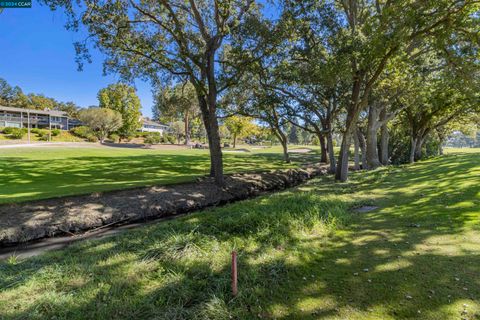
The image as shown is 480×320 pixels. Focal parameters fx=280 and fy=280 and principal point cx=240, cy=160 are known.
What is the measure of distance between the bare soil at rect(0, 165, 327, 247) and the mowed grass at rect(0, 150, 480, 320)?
6.85 ft

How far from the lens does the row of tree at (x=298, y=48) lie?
1065cm

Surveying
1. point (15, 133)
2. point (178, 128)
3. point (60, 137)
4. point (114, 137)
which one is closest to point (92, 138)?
point (114, 137)

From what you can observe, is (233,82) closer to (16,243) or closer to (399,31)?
(399,31)

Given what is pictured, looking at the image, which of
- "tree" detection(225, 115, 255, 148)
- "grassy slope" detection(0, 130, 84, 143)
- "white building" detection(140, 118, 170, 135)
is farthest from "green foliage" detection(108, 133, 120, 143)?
"white building" detection(140, 118, 170, 135)

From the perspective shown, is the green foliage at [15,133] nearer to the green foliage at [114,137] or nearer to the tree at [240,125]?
the green foliage at [114,137]

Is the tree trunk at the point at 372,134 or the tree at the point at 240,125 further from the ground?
the tree at the point at 240,125

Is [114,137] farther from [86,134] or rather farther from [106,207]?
[106,207]

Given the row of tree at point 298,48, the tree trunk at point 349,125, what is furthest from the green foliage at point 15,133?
the tree trunk at point 349,125

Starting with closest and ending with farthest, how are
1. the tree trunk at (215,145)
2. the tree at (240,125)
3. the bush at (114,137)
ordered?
the tree trunk at (215,145)
the tree at (240,125)
the bush at (114,137)

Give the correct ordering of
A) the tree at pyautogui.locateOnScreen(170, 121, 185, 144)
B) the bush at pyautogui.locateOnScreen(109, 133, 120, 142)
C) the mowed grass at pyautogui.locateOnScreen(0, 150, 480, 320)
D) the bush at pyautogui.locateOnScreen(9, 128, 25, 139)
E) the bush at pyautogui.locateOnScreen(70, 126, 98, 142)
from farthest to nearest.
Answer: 1. the tree at pyautogui.locateOnScreen(170, 121, 185, 144)
2. the bush at pyautogui.locateOnScreen(109, 133, 120, 142)
3. the bush at pyautogui.locateOnScreen(70, 126, 98, 142)
4. the bush at pyautogui.locateOnScreen(9, 128, 25, 139)
5. the mowed grass at pyautogui.locateOnScreen(0, 150, 480, 320)

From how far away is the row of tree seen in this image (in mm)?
10648

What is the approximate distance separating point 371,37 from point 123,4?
10521mm

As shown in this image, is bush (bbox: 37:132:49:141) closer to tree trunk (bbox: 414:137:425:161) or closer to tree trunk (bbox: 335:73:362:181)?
tree trunk (bbox: 335:73:362:181)

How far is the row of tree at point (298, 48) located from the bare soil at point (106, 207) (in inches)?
55.2
